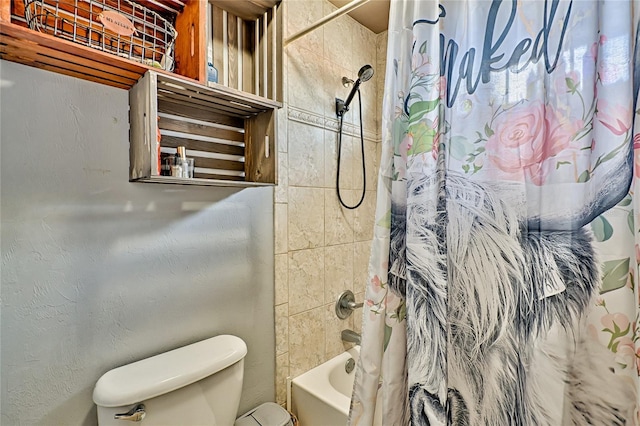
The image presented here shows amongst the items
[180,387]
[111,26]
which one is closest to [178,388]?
[180,387]

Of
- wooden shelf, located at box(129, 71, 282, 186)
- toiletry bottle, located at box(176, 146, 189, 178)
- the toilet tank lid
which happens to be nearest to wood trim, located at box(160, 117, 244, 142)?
wooden shelf, located at box(129, 71, 282, 186)

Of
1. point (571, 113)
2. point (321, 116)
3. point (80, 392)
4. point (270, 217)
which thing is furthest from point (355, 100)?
point (80, 392)

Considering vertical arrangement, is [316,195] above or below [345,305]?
above

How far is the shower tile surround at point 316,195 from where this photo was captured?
1538mm

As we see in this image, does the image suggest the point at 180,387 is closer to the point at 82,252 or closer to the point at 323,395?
the point at 82,252

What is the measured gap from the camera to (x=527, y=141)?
28.0 inches

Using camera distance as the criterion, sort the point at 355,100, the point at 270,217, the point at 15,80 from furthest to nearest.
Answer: the point at 355,100 → the point at 270,217 → the point at 15,80

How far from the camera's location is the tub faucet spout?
5.92 feet

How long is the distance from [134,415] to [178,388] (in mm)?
127

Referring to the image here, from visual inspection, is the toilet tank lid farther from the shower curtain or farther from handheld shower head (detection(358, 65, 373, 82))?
handheld shower head (detection(358, 65, 373, 82))

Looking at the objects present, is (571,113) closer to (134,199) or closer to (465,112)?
(465,112)

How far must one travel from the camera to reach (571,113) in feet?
2.16

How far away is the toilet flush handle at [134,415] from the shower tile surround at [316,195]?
0.64 m

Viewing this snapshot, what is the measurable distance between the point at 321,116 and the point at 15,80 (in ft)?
3.86
